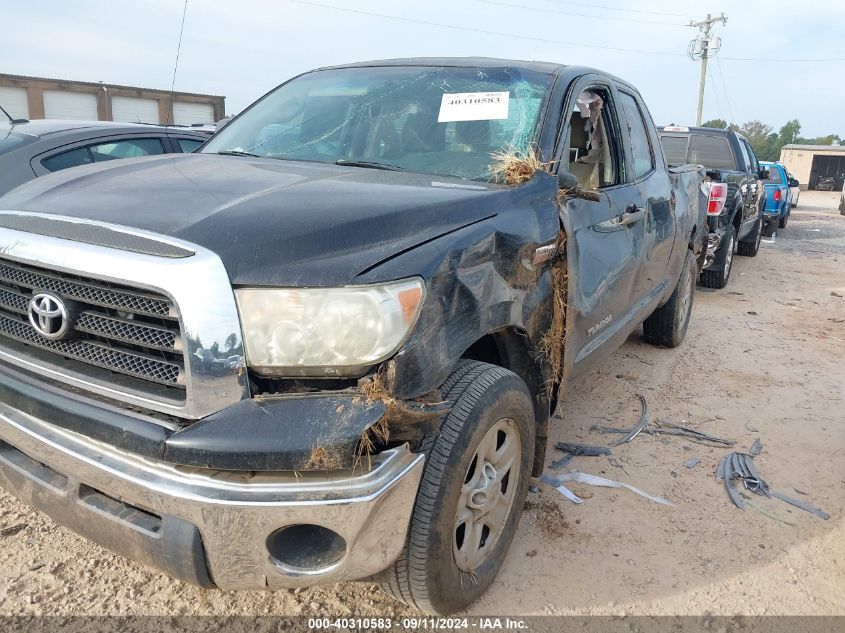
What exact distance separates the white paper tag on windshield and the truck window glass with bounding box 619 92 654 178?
129 centimetres

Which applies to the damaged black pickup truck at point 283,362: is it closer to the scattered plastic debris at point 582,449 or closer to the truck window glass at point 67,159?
the scattered plastic debris at point 582,449

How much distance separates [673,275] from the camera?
4.79 meters

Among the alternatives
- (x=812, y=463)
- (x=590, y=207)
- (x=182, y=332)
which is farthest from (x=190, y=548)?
(x=812, y=463)

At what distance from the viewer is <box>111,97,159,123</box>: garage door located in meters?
27.0

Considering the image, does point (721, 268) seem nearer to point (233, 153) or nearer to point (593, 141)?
point (593, 141)

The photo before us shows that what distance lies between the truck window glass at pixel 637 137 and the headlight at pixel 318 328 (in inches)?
103

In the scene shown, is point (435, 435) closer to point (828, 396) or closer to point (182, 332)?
point (182, 332)

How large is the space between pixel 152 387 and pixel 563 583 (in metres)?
1.67

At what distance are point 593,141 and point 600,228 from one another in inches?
28.7

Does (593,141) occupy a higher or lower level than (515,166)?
higher

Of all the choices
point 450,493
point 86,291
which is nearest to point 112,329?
point 86,291

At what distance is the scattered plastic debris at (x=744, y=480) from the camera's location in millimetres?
3152

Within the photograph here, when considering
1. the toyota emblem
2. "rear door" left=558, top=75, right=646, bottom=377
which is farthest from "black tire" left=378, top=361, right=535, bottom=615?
the toyota emblem

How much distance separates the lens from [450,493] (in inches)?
77.9
